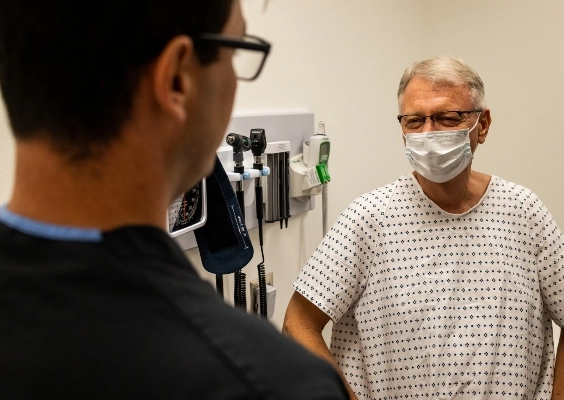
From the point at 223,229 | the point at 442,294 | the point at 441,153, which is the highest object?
the point at 441,153

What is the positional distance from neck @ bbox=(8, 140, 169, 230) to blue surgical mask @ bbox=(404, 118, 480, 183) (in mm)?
1048

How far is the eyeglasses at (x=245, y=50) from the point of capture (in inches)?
18.6

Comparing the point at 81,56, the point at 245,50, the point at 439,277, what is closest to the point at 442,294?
the point at 439,277

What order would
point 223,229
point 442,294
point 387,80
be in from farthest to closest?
point 387,80 → point 442,294 → point 223,229

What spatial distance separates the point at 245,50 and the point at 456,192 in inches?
41.8

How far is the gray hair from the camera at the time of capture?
4.60 feet

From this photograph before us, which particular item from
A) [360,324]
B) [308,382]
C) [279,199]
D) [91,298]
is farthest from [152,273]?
[279,199]

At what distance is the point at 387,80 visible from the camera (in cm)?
223

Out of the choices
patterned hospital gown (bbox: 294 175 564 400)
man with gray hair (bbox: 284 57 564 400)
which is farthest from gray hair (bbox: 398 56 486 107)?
patterned hospital gown (bbox: 294 175 564 400)

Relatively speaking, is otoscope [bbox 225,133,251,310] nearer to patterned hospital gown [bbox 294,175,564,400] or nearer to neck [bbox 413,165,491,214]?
patterned hospital gown [bbox 294,175,564,400]

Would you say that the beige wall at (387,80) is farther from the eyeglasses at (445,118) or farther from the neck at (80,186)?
the neck at (80,186)

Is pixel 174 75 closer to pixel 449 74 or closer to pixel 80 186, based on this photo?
pixel 80 186

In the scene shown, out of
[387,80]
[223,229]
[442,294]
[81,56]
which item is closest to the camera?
[81,56]

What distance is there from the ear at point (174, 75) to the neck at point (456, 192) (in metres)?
1.10
